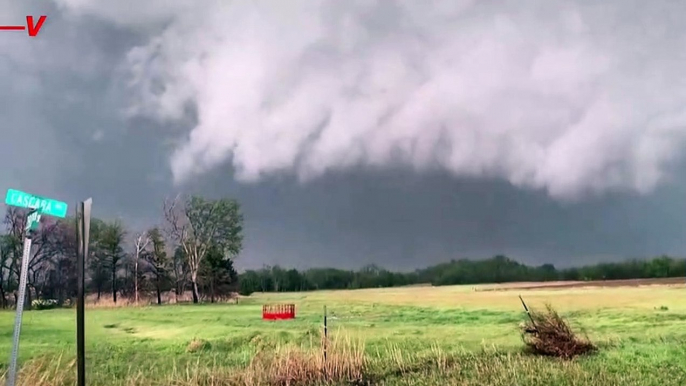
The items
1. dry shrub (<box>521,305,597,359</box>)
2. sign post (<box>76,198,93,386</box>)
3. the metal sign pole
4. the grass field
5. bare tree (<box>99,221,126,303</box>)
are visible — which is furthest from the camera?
bare tree (<box>99,221,126,303</box>)

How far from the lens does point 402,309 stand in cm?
926

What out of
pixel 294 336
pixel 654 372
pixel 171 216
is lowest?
pixel 654 372

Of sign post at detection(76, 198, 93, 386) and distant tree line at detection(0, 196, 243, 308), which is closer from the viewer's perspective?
sign post at detection(76, 198, 93, 386)

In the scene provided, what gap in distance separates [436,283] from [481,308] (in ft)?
3.14

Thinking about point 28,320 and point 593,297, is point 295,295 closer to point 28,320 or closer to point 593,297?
point 28,320

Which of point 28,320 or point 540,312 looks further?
point 540,312

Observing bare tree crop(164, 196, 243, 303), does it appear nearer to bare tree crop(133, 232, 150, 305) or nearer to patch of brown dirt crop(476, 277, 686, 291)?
bare tree crop(133, 232, 150, 305)

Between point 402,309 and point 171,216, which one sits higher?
point 171,216

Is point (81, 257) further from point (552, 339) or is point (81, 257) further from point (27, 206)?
point (552, 339)

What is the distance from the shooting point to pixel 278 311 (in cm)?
864

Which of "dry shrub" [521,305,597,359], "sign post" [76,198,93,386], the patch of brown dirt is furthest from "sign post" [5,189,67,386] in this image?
the patch of brown dirt

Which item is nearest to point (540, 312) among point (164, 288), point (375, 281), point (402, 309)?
point (402, 309)

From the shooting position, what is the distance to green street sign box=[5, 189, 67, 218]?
304cm

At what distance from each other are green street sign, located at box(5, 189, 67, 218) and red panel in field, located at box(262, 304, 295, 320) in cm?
558
